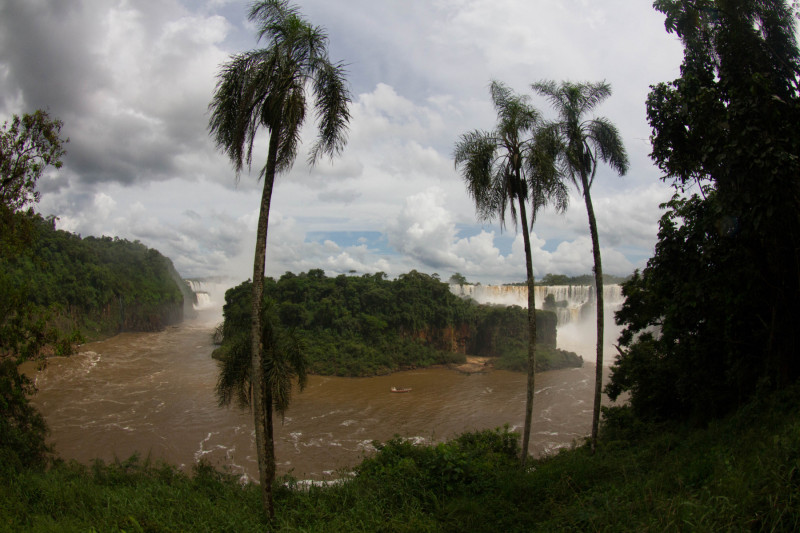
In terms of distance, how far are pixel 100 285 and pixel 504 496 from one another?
53.5m

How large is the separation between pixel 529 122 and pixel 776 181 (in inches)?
191

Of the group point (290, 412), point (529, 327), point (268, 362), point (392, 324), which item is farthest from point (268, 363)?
point (392, 324)

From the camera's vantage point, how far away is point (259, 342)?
5941 mm

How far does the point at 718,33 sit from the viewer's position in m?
6.88

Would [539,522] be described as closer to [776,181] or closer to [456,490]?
A: [456,490]

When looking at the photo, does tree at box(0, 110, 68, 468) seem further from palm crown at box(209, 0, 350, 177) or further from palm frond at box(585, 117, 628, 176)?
palm frond at box(585, 117, 628, 176)

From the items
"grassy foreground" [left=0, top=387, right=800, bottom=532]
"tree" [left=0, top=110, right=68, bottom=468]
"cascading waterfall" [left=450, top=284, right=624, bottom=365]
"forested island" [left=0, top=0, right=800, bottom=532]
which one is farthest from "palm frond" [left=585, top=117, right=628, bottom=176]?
"cascading waterfall" [left=450, top=284, right=624, bottom=365]

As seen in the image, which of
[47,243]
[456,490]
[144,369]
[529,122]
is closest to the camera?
[456,490]

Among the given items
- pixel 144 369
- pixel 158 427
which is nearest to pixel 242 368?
pixel 158 427

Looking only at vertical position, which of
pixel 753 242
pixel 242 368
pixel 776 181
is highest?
pixel 776 181

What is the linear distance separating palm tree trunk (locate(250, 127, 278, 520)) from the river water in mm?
7278

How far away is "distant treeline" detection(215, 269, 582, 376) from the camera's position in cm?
3725

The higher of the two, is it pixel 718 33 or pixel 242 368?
pixel 718 33

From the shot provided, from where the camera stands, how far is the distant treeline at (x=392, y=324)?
37250mm
